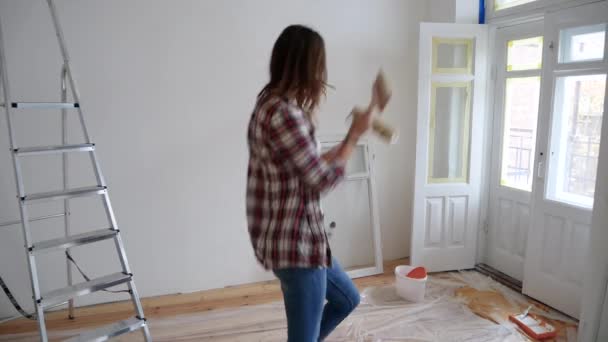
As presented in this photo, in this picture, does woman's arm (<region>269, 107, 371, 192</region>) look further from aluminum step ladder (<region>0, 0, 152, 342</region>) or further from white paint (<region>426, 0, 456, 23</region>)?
white paint (<region>426, 0, 456, 23</region>)

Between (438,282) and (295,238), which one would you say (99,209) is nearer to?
(295,238)

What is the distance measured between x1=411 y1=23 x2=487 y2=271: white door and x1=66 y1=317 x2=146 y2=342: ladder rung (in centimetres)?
228

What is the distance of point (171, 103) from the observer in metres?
3.12

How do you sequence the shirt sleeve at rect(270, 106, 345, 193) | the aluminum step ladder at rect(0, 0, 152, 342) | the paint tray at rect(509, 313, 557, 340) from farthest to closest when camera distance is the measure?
the paint tray at rect(509, 313, 557, 340), the aluminum step ladder at rect(0, 0, 152, 342), the shirt sleeve at rect(270, 106, 345, 193)

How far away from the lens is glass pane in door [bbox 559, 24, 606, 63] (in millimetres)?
2646

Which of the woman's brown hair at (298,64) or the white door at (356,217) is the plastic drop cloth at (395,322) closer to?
the white door at (356,217)

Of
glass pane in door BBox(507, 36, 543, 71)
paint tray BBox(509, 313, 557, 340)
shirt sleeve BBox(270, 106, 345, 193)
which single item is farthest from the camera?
glass pane in door BBox(507, 36, 543, 71)

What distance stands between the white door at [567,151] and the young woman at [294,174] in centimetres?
210

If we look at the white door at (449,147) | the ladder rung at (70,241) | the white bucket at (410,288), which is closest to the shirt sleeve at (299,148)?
the ladder rung at (70,241)

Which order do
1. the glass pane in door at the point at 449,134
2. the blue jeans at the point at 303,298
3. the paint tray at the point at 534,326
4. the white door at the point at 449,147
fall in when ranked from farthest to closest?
the glass pane in door at the point at 449,134 → the white door at the point at 449,147 → the paint tray at the point at 534,326 → the blue jeans at the point at 303,298

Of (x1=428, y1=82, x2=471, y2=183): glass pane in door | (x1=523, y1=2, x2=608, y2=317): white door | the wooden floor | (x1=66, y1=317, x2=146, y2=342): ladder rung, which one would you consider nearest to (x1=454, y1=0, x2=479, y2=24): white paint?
(x1=428, y1=82, x2=471, y2=183): glass pane in door

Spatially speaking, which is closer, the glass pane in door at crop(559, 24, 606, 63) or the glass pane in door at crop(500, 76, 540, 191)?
the glass pane in door at crop(559, 24, 606, 63)

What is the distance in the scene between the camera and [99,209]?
307 cm

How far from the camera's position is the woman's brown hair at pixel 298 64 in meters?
1.38
